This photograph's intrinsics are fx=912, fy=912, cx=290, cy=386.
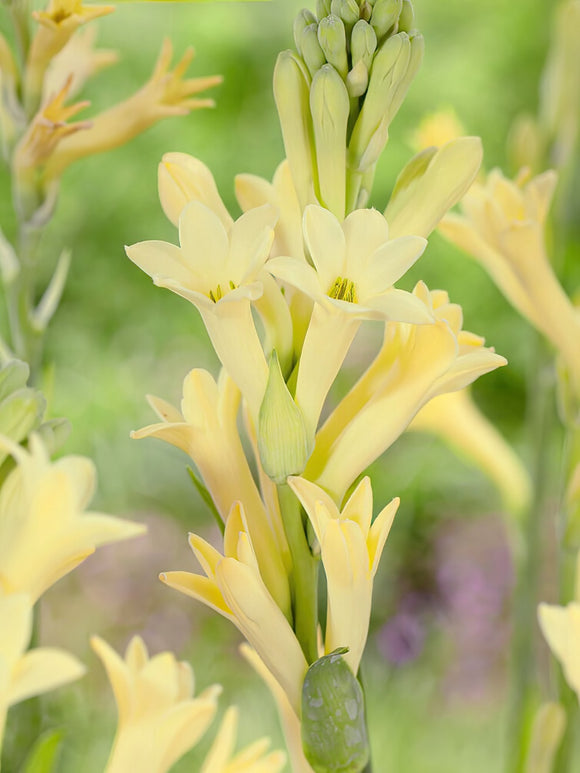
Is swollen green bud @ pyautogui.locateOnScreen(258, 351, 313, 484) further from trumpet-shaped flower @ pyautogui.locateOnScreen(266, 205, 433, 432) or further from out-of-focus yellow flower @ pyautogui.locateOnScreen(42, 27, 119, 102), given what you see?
out-of-focus yellow flower @ pyautogui.locateOnScreen(42, 27, 119, 102)

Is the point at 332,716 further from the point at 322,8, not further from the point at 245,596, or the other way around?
the point at 322,8

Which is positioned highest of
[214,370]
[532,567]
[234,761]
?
[234,761]

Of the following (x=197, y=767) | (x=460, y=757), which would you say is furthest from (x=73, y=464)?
(x=460, y=757)

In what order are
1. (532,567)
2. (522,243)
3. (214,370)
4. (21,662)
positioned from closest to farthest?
(21,662)
(522,243)
(532,567)
(214,370)

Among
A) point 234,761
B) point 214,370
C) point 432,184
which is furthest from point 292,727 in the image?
point 214,370

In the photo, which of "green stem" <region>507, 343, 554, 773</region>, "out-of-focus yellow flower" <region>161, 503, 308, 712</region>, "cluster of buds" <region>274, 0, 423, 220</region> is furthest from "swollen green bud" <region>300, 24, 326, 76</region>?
"green stem" <region>507, 343, 554, 773</region>
